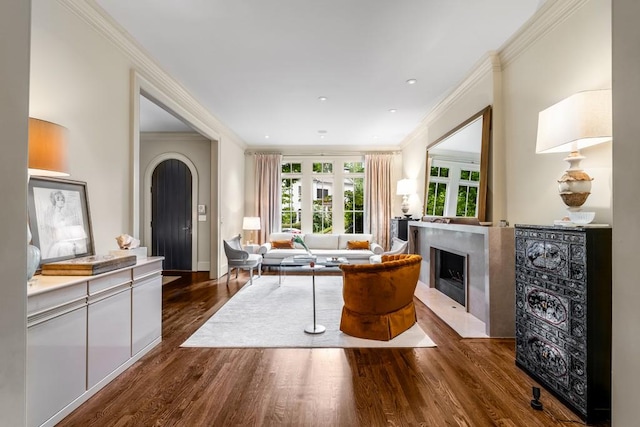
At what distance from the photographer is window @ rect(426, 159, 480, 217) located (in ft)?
11.6

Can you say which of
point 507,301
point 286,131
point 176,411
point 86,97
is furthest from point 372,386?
point 286,131

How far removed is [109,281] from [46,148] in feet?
3.19

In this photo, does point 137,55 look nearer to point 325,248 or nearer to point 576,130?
point 576,130

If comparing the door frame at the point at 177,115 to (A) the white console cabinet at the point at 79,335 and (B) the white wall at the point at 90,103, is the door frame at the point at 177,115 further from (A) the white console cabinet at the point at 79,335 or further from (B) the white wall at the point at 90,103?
(A) the white console cabinet at the point at 79,335

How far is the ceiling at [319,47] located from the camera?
8.00 feet

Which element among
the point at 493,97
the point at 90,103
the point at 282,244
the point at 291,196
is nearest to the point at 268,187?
the point at 291,196

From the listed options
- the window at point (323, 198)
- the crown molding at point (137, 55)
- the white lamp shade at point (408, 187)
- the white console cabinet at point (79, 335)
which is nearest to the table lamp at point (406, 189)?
the white lamp shade at point (408, 187)

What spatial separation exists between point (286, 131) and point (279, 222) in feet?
7.29

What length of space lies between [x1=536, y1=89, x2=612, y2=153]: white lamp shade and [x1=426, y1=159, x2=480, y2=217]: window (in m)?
1.36

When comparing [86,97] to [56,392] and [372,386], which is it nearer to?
[56,392]

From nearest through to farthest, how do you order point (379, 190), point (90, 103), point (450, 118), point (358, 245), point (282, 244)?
point (90, 103), point (450, 118), point (358, 245), point (282, 244), point (379, 190)

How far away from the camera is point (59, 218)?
2.14 metres

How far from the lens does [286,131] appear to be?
605 cm

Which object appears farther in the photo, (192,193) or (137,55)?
(192,193)
